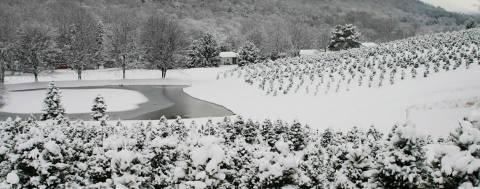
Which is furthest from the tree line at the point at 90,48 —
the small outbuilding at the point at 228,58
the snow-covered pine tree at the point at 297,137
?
the snow-covered pine tree at the point at 297,137

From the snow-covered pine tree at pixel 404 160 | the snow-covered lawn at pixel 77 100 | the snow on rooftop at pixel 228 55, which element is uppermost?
the snow on rooftop at pixel 228 55

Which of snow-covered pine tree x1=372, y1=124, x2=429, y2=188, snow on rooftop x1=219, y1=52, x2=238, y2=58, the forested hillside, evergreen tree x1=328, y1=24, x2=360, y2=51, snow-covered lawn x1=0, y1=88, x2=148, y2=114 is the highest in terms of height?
the forested hillside

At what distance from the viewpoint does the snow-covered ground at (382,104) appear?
1775cm

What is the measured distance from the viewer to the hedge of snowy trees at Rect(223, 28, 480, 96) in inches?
1098

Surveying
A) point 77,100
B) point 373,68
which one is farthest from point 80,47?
point 373,68

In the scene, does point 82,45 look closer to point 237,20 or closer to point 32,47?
point 32,47

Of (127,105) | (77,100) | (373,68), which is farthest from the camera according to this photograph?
(77,100)

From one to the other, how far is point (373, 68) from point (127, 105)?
19.8 m

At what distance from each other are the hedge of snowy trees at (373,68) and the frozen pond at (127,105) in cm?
620

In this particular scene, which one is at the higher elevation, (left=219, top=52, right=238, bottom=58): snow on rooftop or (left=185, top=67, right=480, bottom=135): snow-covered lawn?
(left=219, top=52, right=238, bottom=58): snow on rooftop

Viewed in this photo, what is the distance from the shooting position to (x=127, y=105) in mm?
33719

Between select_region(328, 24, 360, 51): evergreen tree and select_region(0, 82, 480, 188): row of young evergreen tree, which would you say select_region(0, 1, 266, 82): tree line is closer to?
select_region(328, 24, 360, 51): evergreen tree

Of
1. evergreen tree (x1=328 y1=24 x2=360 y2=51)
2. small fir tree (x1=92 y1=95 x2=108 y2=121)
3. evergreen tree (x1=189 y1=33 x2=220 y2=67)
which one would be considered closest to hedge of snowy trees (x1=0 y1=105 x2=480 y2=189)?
small fir tree (x1=92 y1=95 x2=108 y2=121)

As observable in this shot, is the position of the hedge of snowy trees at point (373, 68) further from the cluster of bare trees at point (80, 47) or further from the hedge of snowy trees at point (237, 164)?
the cluster of bare trees at point (80, 47)
